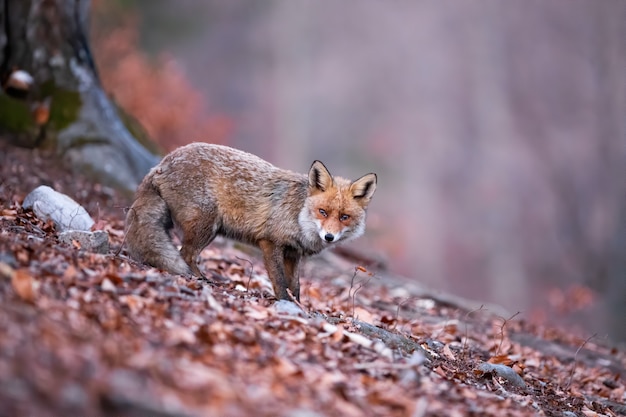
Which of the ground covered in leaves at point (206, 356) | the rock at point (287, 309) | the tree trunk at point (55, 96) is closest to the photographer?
the ground covered in leaves at point (206, 356)

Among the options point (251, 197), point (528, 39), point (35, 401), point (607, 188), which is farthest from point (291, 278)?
point (528, 39)

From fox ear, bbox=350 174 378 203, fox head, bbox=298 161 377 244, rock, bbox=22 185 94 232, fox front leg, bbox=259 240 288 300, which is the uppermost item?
fox ear, bbox=350 174 378 203

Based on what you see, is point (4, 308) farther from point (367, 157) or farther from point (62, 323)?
point (367, 157)

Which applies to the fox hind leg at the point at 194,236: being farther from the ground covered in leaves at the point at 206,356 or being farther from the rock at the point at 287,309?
the rock at the point at 287,309

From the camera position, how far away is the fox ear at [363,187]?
7020 millimetres

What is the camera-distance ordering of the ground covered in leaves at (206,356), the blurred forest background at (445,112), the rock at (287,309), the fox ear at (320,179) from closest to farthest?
the ground covered in leaves at (206,356) < the rock at (287,309) < the fox ear at (320,179) < the blurred forest background at (445,112)

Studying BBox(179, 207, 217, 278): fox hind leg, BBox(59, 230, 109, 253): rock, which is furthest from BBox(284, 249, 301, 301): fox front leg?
BBox(59, 230, 109, 253): rock

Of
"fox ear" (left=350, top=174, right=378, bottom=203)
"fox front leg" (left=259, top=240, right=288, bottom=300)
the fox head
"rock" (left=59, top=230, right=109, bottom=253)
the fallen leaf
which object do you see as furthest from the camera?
"fox ear" (left=350, top=174, right=378, bottom=203)

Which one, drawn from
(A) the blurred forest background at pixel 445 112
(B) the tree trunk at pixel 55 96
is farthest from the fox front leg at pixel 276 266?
(A) the blurred forest background at pixel 445 112

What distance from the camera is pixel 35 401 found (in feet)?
9.41

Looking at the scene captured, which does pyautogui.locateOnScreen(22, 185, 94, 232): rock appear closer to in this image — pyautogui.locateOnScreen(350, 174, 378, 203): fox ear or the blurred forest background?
pyautogui.locateOnScreen(350, 174, 378, 203): fox ear

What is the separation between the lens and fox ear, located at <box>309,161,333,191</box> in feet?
22.4

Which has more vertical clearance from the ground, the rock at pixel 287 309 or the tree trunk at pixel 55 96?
the tree trunk at pixel 55 96

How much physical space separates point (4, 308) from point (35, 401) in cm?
88
